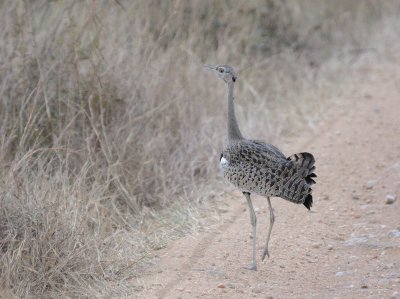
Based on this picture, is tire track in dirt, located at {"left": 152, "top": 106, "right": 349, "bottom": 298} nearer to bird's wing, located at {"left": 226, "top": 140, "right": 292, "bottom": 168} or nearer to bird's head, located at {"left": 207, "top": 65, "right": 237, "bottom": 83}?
bird's wing, located at {"left": 226, "top": 140, "right": 292, "bottom": 168}

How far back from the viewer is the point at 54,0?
716 cm

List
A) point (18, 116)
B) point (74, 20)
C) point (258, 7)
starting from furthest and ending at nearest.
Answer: point (258, 7) < point (74, 20) < point (18, 116)

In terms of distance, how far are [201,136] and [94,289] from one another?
2.84 m

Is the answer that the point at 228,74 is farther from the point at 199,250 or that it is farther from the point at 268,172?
the point at 199,250

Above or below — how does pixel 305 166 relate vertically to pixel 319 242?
above

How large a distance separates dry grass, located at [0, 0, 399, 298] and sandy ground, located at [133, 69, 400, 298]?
26 centimetres

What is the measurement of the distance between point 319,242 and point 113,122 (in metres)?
2.10

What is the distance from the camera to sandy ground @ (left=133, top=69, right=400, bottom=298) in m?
4.82

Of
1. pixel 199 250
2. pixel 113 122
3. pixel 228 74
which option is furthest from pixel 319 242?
pixel 113 122

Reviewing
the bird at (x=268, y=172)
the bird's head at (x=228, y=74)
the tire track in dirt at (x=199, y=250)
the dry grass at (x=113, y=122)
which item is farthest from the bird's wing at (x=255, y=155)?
the dry grass at (x=113, y=122)

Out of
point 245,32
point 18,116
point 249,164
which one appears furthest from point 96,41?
point 245,32

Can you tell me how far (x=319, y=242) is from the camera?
18.7 ft

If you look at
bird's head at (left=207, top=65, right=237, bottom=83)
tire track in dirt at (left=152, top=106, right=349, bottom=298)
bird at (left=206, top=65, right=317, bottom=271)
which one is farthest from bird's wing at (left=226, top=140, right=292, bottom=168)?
tire track in dirt at (left=152, top=106, right=349, bottom=298)

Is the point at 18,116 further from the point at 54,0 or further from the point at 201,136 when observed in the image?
the point at 201,136
